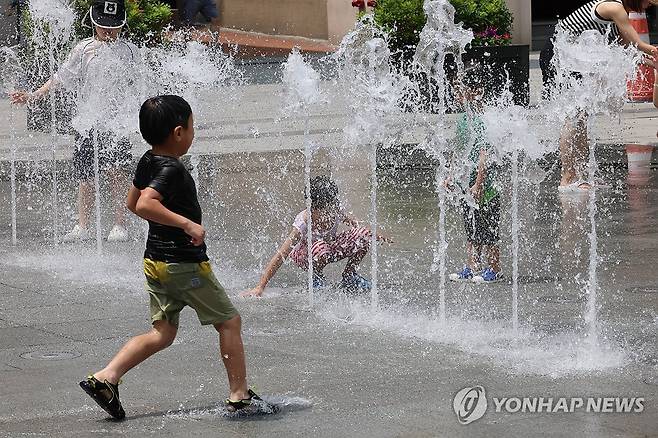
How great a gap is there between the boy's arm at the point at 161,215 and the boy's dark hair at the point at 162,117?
254 millimetres

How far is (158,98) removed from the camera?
588 centimetres

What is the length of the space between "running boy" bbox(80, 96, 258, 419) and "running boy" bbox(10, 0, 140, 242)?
435 cm

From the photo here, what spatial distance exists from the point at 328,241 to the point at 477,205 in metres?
0.90

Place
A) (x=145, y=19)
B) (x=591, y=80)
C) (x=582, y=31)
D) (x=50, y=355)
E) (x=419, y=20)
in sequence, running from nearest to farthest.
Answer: (x=50, y=355) < (x=591, y=80) < (x=582, y=31) < (x=419, y=20) < (x=145, y=19)

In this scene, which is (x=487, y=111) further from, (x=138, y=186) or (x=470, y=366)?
(x=138, y=186)

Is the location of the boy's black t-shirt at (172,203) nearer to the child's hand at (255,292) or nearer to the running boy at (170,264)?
the running boy at (170,264)

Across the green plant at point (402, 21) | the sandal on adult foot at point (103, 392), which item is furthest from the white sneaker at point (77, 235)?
the green plant at point (402, 21)

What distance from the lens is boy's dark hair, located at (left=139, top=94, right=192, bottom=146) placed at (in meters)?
5.83

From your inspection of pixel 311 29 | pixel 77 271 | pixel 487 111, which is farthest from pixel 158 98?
pixel 311 29

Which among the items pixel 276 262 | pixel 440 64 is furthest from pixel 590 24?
pixel 276 262

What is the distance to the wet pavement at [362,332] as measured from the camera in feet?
18.6

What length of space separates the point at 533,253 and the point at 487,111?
5.16 feet

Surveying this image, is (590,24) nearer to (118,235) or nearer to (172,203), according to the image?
(118,235)

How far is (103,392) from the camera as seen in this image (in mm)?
5641
